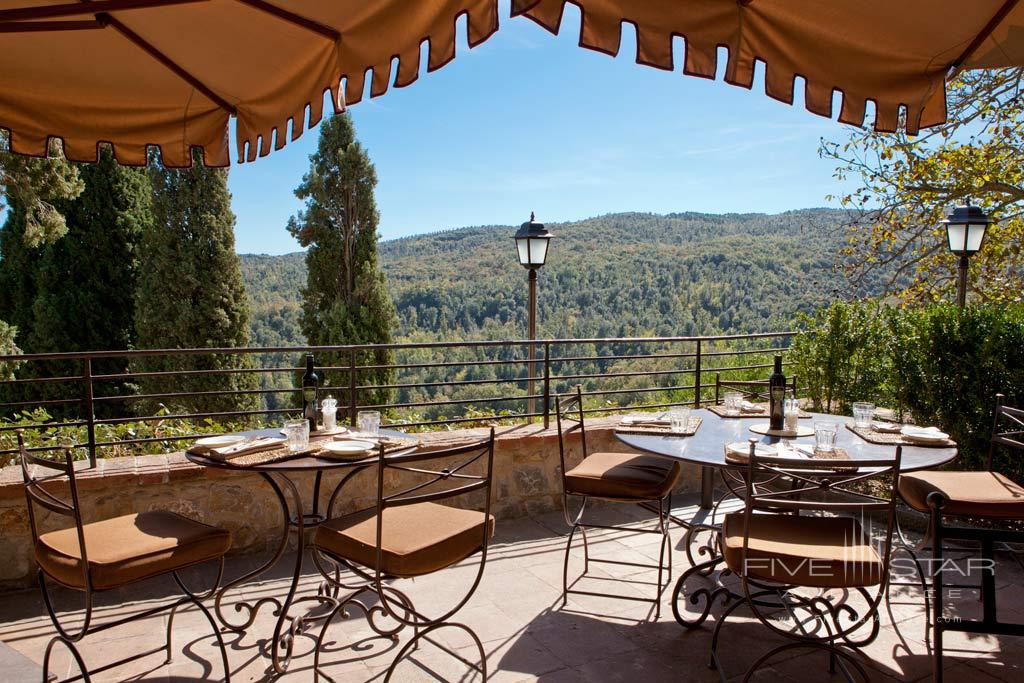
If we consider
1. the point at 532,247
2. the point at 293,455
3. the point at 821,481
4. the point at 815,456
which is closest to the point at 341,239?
the point at 532,247

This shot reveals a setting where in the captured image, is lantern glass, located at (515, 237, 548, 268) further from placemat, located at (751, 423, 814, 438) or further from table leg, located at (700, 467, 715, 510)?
placemat, located at (751, 423, 814, 438)

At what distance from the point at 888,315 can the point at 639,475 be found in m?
3.58

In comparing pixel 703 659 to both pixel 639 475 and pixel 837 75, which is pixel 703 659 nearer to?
pixel 639 475

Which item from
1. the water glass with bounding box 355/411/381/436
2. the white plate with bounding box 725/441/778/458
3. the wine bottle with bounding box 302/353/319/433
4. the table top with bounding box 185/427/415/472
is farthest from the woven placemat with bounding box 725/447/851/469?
the wine bottle with bounding box 302/353/319/433

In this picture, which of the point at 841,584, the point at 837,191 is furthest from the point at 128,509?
the point at 837,191

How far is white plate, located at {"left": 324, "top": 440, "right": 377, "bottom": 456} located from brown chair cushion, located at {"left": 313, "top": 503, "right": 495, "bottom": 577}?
26 centimetres

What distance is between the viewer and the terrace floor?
2.45 m

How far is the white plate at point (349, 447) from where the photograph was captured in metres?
2.48

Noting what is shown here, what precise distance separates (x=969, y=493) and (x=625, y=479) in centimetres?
143

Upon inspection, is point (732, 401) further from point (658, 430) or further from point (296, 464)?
point (296, 464)

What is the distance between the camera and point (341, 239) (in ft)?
44.5

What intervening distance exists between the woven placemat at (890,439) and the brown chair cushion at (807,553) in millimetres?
503

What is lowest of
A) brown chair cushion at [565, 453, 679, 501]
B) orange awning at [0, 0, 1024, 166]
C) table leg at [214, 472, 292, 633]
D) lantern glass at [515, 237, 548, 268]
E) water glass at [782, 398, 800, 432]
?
table leg at [214, 472, 292, 633]

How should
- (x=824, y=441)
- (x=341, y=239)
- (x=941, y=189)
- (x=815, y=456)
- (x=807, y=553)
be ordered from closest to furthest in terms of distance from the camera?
(x=807, y=553) → (x=815, y=456) → (x=824, y=441) → (x=941, y=189) → (x=341, y=239)
